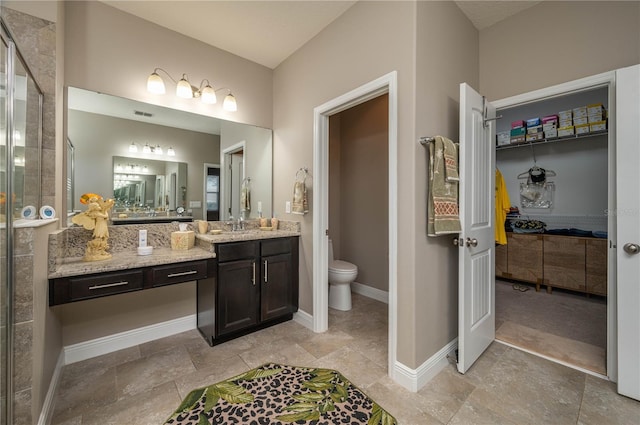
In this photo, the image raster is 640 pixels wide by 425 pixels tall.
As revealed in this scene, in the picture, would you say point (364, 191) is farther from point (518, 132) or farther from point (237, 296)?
point (518, 132)

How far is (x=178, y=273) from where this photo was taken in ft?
6.57

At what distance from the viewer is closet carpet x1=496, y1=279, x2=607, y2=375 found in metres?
2.11

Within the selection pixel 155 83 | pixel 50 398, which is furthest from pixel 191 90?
pixel 50 398

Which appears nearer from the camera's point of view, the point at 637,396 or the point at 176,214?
the point at 637,396

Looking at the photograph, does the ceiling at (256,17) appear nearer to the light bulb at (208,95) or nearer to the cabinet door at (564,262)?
the light bulb at (208,95)

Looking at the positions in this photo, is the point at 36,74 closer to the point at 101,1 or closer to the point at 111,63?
the point at 111,63

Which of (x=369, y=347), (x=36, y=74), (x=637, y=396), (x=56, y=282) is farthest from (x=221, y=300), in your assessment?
(x=637, y=396)

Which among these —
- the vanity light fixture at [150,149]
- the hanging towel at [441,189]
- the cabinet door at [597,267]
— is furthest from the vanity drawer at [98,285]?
the cabinet door at [597,267]

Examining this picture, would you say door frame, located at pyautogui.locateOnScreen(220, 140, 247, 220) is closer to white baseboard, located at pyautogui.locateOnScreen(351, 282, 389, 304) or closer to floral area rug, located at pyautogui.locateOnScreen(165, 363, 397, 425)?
floral area rug, located at pyautogui.locateOnScreen(165, 363, 397, 425)

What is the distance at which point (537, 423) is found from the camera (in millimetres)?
1436

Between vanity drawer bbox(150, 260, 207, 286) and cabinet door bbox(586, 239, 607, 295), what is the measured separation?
14.6 feet

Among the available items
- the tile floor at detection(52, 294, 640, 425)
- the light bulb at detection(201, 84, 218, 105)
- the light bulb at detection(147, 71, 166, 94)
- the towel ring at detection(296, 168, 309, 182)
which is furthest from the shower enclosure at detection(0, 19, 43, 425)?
the towel ring at detection(296, 168, 309, 182)

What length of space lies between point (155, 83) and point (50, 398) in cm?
224

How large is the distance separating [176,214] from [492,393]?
9.19ft
